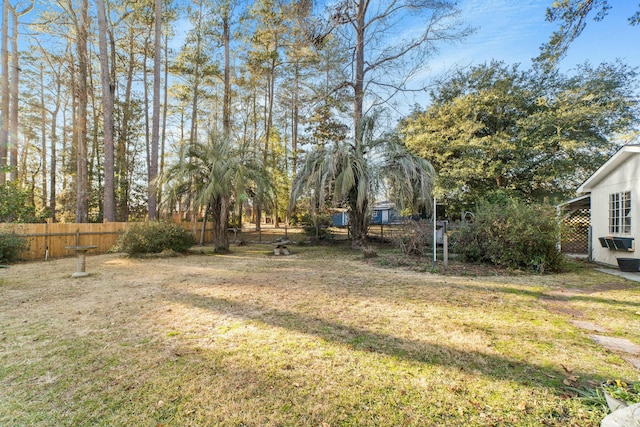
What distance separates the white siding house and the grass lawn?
302 cm

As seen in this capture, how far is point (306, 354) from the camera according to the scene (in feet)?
8.34

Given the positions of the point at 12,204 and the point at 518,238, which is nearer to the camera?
the point at 518,238

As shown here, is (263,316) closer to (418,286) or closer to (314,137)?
(418,286)

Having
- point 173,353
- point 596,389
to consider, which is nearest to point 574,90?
point 596,389

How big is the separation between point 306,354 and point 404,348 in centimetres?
94

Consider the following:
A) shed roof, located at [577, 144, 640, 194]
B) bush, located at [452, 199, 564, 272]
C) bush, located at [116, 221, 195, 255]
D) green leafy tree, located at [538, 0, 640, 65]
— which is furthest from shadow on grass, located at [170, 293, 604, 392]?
shed roof, located at [577, 144, 640, 194]

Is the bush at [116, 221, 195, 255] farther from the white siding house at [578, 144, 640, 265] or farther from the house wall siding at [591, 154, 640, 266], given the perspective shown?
the house wall siding at [591, 154, 640, 266]

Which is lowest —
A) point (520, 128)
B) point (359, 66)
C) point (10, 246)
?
point (10, 246)

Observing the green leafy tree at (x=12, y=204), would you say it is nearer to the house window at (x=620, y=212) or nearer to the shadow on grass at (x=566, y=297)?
the shadow on grass at (x=566, y=297)

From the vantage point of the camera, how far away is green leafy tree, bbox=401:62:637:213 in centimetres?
1261

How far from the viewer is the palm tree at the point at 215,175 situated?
29.4 ft

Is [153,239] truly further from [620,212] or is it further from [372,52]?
[620,212]

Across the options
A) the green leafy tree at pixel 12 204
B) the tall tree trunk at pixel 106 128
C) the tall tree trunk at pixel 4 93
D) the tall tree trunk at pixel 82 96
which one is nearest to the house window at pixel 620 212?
the tall tree trunk at pixel 106 128

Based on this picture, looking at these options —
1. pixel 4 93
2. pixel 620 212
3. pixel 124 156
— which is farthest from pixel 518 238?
pixel 4 93
